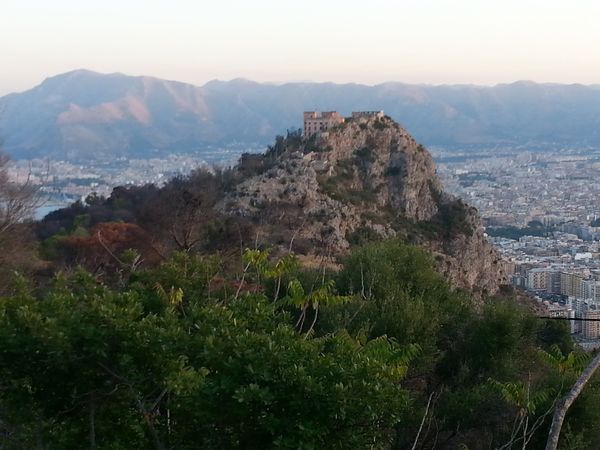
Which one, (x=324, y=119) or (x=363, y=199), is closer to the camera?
(x=363, y=199)

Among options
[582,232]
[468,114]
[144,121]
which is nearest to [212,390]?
[582,232]

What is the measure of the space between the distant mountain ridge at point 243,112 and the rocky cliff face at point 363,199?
7098 cm

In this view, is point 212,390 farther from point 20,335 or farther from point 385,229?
point 385,229

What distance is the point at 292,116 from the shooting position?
483ft

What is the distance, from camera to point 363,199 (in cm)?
3850

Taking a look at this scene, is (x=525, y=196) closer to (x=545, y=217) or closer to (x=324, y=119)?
(x=545, y=217)

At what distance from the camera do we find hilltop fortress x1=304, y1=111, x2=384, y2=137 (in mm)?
45616

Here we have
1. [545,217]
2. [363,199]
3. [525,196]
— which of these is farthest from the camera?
[525,196]

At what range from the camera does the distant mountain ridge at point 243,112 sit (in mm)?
119062

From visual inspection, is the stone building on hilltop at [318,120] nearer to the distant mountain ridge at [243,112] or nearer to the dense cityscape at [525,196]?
the dense cityscape at [525,196]

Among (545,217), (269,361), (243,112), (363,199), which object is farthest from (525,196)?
(269,361)

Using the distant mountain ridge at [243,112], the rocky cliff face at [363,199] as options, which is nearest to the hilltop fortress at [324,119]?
the rocky cliff face at [363,199]

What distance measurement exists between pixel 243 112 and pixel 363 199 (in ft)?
376

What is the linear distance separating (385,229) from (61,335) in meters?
31.0
